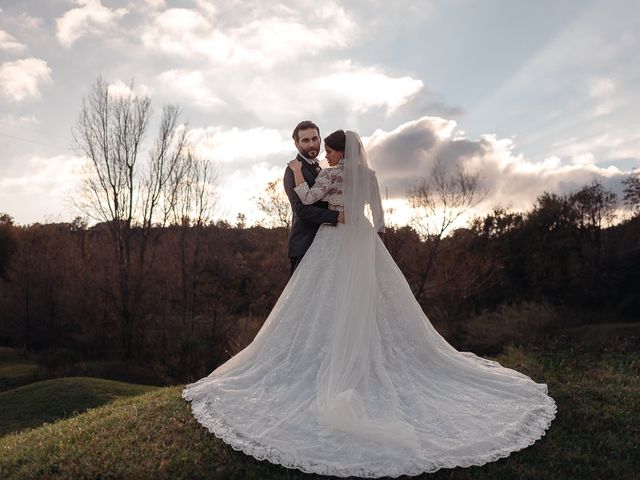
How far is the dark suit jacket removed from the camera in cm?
595

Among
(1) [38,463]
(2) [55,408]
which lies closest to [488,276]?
(2) [55,408]

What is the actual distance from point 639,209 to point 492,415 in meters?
22.9

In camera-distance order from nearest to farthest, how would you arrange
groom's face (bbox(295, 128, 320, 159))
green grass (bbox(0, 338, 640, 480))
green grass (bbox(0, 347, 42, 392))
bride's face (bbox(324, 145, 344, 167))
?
green grass (bbox(0, 338, 640, 480)), bride's face (bbox(324, 145, 344, 167)), groom's face (bbox(295, 128, 320, 159)), green grass (bbox(0, 347, 42, 392))

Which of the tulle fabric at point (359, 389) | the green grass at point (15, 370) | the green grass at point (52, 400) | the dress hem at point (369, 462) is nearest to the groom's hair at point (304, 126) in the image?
the tulle fabric at point (359, 389)

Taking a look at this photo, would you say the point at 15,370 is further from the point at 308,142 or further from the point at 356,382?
the point at 356,382

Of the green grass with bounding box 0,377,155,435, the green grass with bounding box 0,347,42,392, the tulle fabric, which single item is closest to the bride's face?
the tulle fabric

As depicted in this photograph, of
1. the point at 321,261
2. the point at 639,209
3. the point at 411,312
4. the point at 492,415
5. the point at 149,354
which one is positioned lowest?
the point at 149,354

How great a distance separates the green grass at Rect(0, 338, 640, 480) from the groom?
2.33m

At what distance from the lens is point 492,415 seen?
5035 mm

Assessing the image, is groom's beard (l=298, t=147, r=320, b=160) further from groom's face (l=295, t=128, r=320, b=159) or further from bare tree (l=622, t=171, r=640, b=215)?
bare tree (l=622, t=171, r=640, b=215)

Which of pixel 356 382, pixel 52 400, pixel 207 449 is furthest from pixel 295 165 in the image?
pixel 52 400

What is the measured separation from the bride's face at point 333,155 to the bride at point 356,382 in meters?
0.01

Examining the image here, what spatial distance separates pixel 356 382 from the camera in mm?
5148

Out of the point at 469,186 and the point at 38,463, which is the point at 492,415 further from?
the point at 469,186
